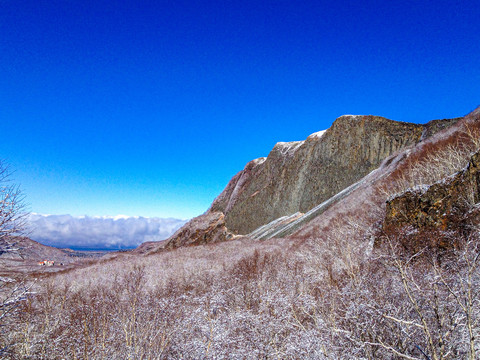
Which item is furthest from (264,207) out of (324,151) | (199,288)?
(199,288)

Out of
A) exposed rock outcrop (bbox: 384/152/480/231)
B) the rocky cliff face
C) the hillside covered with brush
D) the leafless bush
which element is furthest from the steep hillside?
exposed rock outcrop (bbox: 384/152/480/231)

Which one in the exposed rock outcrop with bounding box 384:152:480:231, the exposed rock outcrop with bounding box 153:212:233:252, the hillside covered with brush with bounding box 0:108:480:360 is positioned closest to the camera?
the hillside covered with brush with bounding box 0:108:480:360

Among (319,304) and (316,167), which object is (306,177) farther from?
(319,304)

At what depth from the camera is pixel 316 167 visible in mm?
41844

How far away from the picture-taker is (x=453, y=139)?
17.0 metres

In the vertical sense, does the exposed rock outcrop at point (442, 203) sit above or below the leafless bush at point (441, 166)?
below

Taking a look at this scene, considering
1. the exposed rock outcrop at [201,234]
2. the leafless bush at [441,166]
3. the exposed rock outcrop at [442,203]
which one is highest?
the leafless bush at [441,166]

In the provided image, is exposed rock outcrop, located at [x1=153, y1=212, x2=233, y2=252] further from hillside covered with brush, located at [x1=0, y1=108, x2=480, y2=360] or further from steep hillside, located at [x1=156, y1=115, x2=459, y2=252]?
hillside covered with brush, located at [x1=0, y1=108, x2=480, y2=360]

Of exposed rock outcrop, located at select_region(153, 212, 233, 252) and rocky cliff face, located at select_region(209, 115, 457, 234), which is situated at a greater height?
rocky cliff face, located at select_region(209, 115, 457, 234)

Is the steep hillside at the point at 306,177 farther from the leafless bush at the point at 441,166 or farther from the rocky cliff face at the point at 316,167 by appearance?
the leafless bush at the point at 441,166

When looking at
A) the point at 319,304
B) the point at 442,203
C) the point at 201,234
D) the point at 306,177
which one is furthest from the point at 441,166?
the point at 306,177

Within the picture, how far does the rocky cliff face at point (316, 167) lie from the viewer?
34406mm

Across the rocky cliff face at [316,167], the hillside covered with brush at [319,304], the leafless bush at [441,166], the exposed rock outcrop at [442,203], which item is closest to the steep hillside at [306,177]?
Answer: the rocky cliff face at [316,167]

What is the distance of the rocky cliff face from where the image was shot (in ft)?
113
